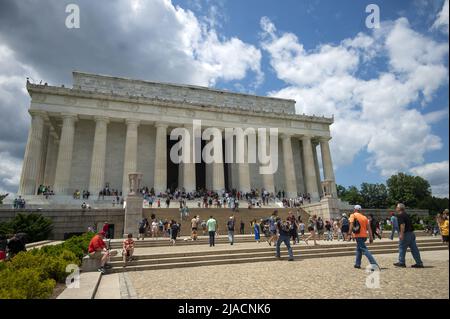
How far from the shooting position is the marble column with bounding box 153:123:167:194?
117 feet

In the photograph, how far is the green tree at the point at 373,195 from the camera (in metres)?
79.8

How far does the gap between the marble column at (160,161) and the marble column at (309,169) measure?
20.8 meters

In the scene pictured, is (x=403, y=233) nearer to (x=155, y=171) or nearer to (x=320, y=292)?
(x=320, y=292)

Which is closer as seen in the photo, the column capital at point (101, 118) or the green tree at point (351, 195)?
the column capital at point (101, 118)

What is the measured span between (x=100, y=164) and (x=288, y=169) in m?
24.9

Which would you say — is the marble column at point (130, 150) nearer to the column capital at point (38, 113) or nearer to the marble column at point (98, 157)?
the marble column at point (98, 157)

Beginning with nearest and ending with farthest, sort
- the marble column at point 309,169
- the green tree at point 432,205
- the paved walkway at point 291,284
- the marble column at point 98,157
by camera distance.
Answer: the paved walkway at point 291,284
the marble column at point 98,157
the marble column at point 309,169
the green tree at point 432,205

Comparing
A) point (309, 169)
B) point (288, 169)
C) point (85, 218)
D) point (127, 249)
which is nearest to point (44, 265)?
point (127, 249)

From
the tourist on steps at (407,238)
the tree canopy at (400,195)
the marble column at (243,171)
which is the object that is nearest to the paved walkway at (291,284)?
the tourist on steps at (407,238)

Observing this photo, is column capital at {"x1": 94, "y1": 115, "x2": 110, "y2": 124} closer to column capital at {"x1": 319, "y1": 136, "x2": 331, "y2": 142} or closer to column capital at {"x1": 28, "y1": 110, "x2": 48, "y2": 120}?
column capital at {"x1": 28, "y1": 110, "x2": 48, "y2": 120}

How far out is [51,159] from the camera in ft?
125

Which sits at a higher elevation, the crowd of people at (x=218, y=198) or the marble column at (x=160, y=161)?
the marble column at (x=160, y=161)

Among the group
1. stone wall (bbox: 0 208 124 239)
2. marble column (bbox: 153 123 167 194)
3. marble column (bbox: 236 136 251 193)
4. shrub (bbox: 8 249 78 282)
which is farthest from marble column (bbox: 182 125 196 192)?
shrub (bbox: 8 249 78 282)
